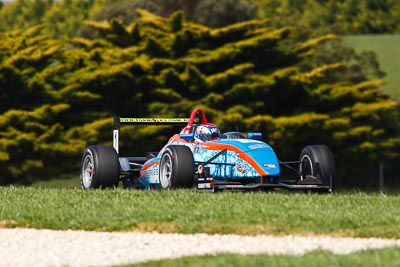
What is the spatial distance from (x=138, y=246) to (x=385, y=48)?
271 ft

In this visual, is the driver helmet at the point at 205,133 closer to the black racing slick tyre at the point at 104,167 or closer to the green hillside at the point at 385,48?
the black racing slick tyre at the point at 104,167

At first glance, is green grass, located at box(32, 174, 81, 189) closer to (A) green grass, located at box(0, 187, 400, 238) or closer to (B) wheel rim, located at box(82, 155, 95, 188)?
(B) wheel rim, located at box(82, 155, 95, 188)

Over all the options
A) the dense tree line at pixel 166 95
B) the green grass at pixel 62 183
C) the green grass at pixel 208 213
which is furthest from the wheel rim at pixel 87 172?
the green grass at pixel 62 183

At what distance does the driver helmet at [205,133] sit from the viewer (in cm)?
2162

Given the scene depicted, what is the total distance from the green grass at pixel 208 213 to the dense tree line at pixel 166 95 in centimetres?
2769

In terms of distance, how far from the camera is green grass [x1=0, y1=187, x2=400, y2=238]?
14172mm

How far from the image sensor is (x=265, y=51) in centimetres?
5253

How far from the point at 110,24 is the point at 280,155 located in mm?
11087

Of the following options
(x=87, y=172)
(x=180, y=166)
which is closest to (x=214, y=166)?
(x=180, y=166)

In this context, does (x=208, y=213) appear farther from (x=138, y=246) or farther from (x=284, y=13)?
(x=284, y=13)

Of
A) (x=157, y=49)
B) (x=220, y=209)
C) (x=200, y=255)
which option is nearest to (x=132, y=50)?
(x=157, y=49)

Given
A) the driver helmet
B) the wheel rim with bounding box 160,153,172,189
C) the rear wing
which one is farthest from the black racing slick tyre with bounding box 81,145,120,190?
the rear wing

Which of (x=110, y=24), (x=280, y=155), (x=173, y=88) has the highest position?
(x=110, y=24)

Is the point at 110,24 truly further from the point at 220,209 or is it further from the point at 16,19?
Result: the point at 16,19
